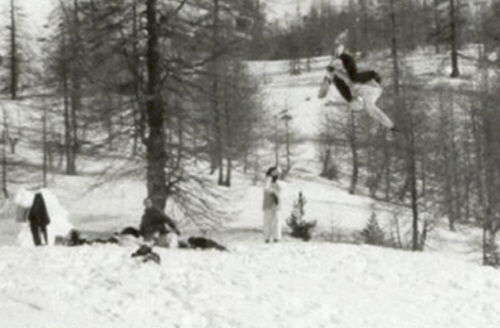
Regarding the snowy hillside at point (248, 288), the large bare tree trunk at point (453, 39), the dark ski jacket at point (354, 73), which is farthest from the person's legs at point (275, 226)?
the large bare tree trunk at point (453, 39)

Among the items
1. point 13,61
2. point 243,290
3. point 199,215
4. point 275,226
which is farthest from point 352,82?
point 13,61

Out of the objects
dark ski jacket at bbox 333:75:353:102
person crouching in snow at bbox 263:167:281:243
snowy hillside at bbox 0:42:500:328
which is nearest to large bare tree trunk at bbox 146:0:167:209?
person crouching in snow at bbox 263:167:281:243

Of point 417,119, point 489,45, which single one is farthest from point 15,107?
point 489,45

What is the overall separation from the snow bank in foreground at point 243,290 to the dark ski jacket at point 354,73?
3977 millimetres

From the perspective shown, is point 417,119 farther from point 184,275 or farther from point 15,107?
point 15,107

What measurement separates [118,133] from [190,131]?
202cm

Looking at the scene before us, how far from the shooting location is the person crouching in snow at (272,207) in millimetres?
18391

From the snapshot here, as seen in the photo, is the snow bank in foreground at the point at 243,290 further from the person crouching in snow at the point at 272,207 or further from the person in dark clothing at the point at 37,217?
the person in dark clothing at the point at 37,217

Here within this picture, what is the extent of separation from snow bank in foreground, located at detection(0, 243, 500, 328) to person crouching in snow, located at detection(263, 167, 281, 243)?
2.70 metres

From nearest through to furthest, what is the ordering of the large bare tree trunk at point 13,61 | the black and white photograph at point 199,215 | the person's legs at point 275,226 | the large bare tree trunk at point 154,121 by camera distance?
1. the black and white photograph at point 199,215
2. the person's legs at point 275,226
3. the large bare tree trunk at point 154,121
4. the large bare tree trunk at point 13,61

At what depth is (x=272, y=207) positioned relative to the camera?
1847 centimetres

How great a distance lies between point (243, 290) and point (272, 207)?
6775mm

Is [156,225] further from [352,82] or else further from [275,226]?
[352,82]

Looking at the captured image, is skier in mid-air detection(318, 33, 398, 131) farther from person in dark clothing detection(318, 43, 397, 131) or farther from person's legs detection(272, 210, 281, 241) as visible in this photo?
person's legs detection(272, 210, 281, 241)
